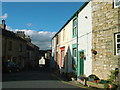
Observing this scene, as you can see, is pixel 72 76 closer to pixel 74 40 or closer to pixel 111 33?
pixel 74 40

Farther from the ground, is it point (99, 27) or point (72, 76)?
point (99, 27)

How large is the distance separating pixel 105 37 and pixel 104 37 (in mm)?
84

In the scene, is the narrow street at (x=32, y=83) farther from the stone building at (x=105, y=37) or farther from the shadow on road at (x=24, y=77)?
the stone building at (x=105, y=37)

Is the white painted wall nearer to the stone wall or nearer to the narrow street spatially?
the stone wall

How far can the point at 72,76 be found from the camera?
16.0m

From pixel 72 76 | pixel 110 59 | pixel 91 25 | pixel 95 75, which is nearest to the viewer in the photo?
pixel 110 59

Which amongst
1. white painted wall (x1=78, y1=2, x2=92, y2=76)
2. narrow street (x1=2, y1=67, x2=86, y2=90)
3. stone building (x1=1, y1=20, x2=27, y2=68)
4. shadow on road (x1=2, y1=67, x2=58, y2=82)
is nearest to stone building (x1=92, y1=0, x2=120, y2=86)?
white painted wall (x1=78, y1=2, x2=92, y2=76)

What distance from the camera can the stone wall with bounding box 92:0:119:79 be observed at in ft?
37.0

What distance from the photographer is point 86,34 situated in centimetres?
1416

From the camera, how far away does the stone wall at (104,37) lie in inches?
444

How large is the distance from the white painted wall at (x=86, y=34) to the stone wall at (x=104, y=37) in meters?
0.61

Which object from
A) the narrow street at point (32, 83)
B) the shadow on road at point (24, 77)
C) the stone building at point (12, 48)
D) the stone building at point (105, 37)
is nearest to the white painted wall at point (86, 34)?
the stone building at point (105, 37)

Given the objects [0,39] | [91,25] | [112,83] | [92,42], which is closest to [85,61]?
[92,42]

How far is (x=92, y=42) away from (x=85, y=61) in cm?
189
